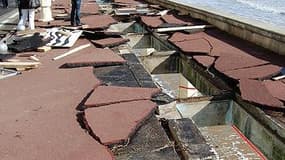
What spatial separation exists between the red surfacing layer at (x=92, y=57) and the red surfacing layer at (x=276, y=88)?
8.28ft

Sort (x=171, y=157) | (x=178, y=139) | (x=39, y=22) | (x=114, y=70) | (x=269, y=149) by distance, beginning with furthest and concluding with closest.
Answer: (x=39, y=22) → (x=114, y=70) → (x=269, y=149) → (x=178, y=139) → (x=171, y=157)

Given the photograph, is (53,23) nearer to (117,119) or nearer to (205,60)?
(205,60)

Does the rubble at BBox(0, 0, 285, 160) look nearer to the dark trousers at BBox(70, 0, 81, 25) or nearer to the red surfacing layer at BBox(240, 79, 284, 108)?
the red surfacing layer at BBox(240, 79, 284, 108)

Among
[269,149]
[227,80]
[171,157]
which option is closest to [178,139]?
[171,157]

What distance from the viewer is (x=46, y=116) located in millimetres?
4270

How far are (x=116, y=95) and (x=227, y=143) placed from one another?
165cm

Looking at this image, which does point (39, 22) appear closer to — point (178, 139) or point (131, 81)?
point (131, 81)

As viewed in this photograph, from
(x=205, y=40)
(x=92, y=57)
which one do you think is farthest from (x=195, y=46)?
(x=92, y=57)

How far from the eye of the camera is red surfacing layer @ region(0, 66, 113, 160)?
3.43 metres

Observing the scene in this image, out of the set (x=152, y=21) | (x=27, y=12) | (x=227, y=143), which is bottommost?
(x=227, y=143)

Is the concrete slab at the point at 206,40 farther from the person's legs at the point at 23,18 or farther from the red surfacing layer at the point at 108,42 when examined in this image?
the person's legs at the point at 23,18

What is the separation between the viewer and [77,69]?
6027mm

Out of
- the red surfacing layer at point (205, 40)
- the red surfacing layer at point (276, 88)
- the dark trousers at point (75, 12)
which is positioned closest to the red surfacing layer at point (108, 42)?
the red surfacing layer at point (205, 40)

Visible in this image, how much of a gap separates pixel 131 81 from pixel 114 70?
674 mm
